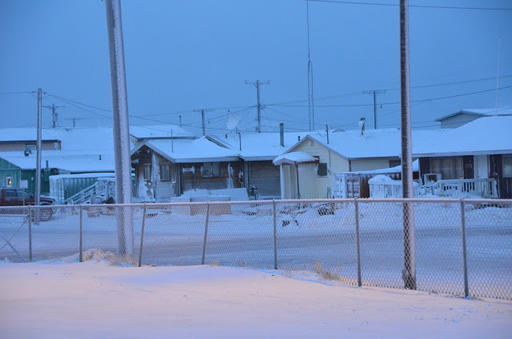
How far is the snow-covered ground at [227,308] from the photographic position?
757 centimetres

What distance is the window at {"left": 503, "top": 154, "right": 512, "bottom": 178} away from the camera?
30078 mm

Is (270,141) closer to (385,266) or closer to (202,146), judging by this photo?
(202,146)

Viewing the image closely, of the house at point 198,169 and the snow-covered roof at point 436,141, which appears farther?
the house at point 198,169

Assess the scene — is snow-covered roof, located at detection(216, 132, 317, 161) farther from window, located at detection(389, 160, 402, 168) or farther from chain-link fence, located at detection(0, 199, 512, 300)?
chain-link fence, located at detection(0, 199, 512, 300)

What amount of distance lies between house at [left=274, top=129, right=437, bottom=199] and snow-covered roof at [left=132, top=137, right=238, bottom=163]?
5.10 meters

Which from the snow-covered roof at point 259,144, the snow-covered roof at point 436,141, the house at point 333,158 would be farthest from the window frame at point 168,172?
the snow-covered roof at point 436,141

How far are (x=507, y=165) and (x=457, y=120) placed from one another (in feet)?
91.9

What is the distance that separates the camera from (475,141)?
31.8m

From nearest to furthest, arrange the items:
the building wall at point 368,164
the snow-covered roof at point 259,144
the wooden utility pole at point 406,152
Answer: the wooden utility pole at point 406,152 < the building wall at point 368,164 < the snow-covered roof at point 259,144

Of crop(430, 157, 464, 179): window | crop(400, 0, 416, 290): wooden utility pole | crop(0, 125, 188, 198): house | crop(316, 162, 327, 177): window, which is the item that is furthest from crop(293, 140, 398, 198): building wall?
crop(400, 0, 416, 290): wooden utility pole

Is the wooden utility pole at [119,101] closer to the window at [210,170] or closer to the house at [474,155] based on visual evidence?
the house at [474,155]

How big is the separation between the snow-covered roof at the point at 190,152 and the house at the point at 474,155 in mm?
15023

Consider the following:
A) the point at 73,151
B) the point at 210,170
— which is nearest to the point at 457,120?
the point at 210,170

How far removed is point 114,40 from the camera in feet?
53.0
